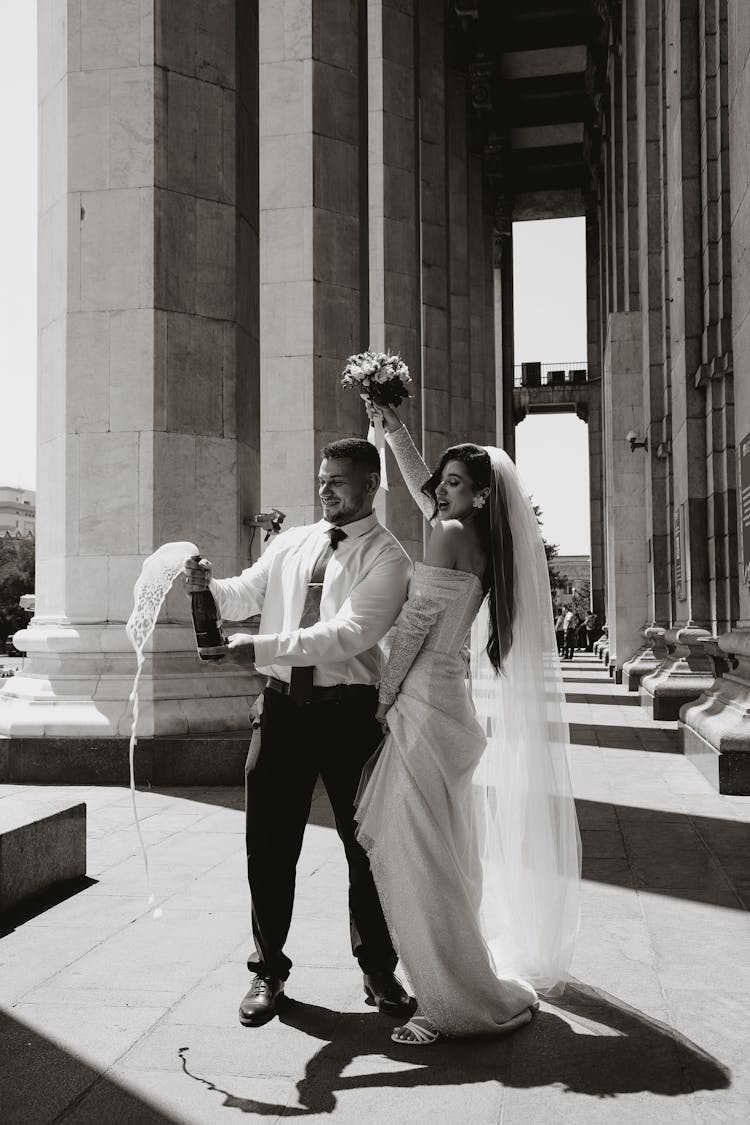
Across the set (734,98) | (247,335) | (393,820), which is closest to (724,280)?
(734,98)

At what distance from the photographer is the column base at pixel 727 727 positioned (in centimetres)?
934

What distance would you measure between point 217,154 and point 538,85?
36.3m

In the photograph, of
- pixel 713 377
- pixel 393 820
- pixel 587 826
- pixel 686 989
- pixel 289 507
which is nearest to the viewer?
pixel 393 820

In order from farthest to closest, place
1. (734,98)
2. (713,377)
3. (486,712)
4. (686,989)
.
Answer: (713,377)
(734,98)
(486,712)
(686,989)

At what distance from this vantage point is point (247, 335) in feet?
37.2

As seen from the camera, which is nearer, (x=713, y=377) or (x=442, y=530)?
(x=442, y=530)

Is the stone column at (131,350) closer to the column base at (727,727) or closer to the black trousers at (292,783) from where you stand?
the column base at (727,727)

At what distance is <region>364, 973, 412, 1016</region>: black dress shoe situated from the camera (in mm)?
4422

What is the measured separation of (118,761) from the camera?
9.79 m

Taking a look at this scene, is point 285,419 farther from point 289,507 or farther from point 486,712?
point 486,712

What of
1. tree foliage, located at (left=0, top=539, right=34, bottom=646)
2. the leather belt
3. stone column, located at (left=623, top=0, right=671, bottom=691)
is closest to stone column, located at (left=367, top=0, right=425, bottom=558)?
stone column, located at (left=623, top=0, right=671, bottom=691)

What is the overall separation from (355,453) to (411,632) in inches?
30.1

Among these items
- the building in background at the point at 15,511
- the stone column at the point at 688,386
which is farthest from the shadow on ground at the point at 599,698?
the building in background at the point at 15,511

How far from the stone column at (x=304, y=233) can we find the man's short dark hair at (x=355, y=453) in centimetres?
1092
